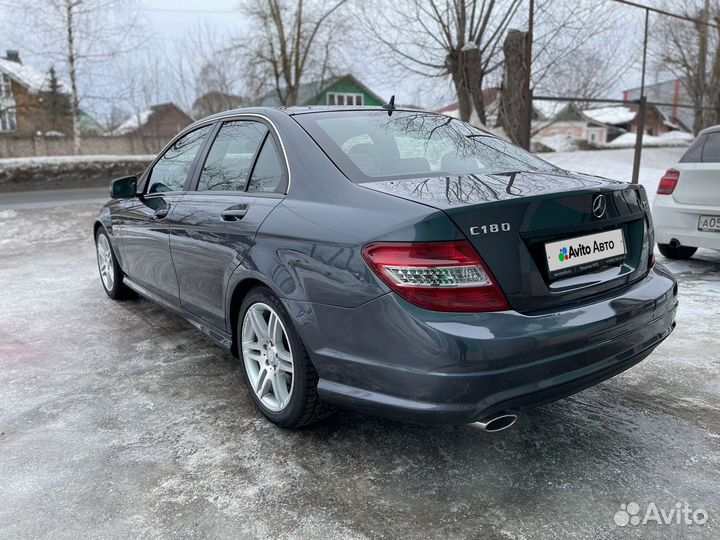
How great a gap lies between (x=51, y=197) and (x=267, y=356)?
38.6 ft

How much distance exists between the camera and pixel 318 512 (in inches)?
84.7

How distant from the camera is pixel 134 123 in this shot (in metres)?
33.7

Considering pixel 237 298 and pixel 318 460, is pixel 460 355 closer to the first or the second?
pixel 318 460

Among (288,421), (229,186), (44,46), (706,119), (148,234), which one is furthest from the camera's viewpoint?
(44,46)

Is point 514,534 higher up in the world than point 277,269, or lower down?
lower down

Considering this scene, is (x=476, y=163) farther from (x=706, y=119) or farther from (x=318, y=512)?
(x=706, y=119)

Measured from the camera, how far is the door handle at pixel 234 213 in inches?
112

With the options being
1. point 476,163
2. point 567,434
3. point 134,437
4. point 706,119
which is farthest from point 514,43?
point 706,119

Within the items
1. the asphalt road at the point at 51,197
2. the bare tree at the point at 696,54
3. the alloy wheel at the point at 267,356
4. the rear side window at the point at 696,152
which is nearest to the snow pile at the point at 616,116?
the bare tree at the point at 696,54

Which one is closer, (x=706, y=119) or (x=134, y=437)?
(x=134, y=437)

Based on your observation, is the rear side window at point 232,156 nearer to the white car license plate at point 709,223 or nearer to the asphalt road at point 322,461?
the asphalt road at point 322,461

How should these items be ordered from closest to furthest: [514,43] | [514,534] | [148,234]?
[514,534]
[148,234]
[514,43]

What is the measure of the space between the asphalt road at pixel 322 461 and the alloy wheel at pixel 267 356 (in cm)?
16

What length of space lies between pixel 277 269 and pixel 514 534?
4.53ft
